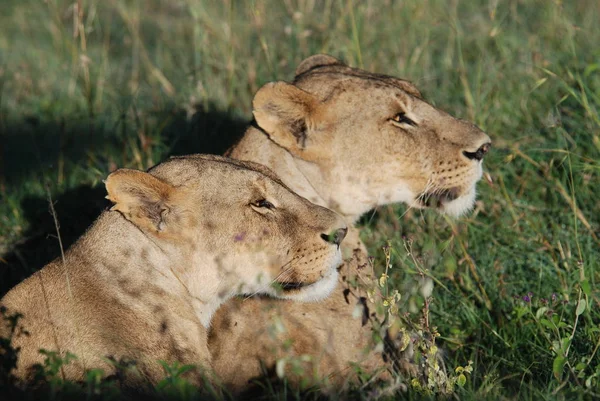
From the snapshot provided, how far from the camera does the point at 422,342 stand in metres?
3.45

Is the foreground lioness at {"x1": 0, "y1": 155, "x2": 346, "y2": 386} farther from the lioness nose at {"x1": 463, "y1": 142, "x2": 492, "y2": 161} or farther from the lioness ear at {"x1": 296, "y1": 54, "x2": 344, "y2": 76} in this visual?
the lioness ear at {"x1": 296, "y1": 54, "x2": 344, "y2": 76}

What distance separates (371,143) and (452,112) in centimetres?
192

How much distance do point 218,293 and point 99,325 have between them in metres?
0.47

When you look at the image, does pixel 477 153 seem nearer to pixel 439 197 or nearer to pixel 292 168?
pixel 439 197

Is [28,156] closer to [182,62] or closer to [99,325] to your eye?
[182,62]

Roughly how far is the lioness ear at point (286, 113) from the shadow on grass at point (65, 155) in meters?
1.24

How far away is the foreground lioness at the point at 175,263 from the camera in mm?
3314

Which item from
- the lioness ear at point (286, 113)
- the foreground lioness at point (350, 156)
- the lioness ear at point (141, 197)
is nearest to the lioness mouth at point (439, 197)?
the foreground lioness at point (350, 156)

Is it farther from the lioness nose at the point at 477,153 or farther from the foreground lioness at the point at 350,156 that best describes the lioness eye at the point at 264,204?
the lioness nose at the point at 477,153

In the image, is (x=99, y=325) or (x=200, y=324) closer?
(x=99, y=325)

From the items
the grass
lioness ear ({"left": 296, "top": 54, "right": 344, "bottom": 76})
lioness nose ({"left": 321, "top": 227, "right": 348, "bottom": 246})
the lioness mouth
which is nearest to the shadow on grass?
the grass

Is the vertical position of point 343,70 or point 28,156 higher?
point 343,70

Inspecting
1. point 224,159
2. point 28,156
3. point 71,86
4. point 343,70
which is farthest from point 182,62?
point 224,159

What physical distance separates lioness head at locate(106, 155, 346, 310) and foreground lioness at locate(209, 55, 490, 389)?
1.00 ft
